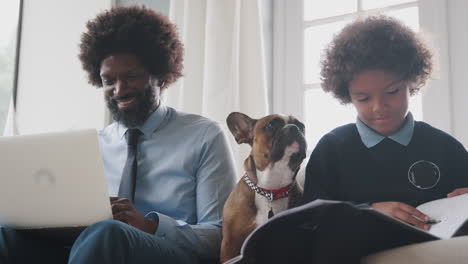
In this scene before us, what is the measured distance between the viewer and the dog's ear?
1.30 metres

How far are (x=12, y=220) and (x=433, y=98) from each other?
4.42 feet

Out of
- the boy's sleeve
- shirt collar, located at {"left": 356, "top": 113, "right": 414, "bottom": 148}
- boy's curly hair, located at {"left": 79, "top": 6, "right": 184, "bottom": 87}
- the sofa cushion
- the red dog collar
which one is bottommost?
the sofa cushion

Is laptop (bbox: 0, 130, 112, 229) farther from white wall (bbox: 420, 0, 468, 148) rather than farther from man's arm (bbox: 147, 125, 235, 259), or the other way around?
white wall (bbox: 420, 0, 468, 148)

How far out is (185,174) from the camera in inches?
59.9

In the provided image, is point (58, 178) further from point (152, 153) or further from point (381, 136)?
point (381, 136)

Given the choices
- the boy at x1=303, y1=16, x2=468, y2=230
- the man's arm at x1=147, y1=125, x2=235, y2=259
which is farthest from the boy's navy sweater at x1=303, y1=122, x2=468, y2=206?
the man's arm at x1=147, y1=125, x2=235, y2=259

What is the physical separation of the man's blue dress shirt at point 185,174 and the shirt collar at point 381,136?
389mm

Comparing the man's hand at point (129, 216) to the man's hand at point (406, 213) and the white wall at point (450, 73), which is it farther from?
the white wall at point (450, 73)

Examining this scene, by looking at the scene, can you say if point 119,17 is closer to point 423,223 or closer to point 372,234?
point 423,223

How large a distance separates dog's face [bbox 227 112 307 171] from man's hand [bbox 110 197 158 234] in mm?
296

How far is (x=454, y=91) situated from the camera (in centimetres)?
182

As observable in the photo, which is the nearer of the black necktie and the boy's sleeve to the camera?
the boy's sleeve

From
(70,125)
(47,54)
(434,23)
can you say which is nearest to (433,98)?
(434,23)

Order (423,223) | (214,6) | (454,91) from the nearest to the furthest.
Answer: (423,223) → (454,91) → (214,6)
